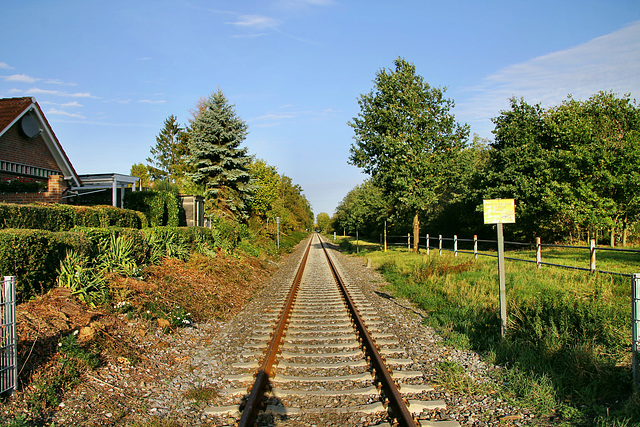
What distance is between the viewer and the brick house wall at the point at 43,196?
12.8 metres

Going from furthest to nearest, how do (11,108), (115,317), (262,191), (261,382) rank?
1. (262,191)
2. (11,108)
3. (115,317)
4. (261,382)

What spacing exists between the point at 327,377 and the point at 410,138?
19768 mm

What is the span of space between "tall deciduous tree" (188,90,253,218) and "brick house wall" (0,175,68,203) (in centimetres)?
1123

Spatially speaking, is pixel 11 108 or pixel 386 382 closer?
pixel 386 382

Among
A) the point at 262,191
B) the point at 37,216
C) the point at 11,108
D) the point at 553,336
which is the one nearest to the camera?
the point at 553,336

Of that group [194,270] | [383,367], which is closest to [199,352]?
[383,367]

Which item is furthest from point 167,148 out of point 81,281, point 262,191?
point 81,281

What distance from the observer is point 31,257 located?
621cm

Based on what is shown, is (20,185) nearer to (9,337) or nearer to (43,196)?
(43,196)

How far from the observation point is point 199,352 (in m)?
6.53

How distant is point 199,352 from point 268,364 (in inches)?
68.6

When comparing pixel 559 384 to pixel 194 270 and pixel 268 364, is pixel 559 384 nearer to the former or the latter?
pixel 268 364

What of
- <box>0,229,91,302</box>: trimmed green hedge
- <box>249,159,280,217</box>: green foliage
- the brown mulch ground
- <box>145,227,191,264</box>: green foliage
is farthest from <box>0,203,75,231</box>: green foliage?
<box>249,159,280,217</box>: green foliage

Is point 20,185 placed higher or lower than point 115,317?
higher
